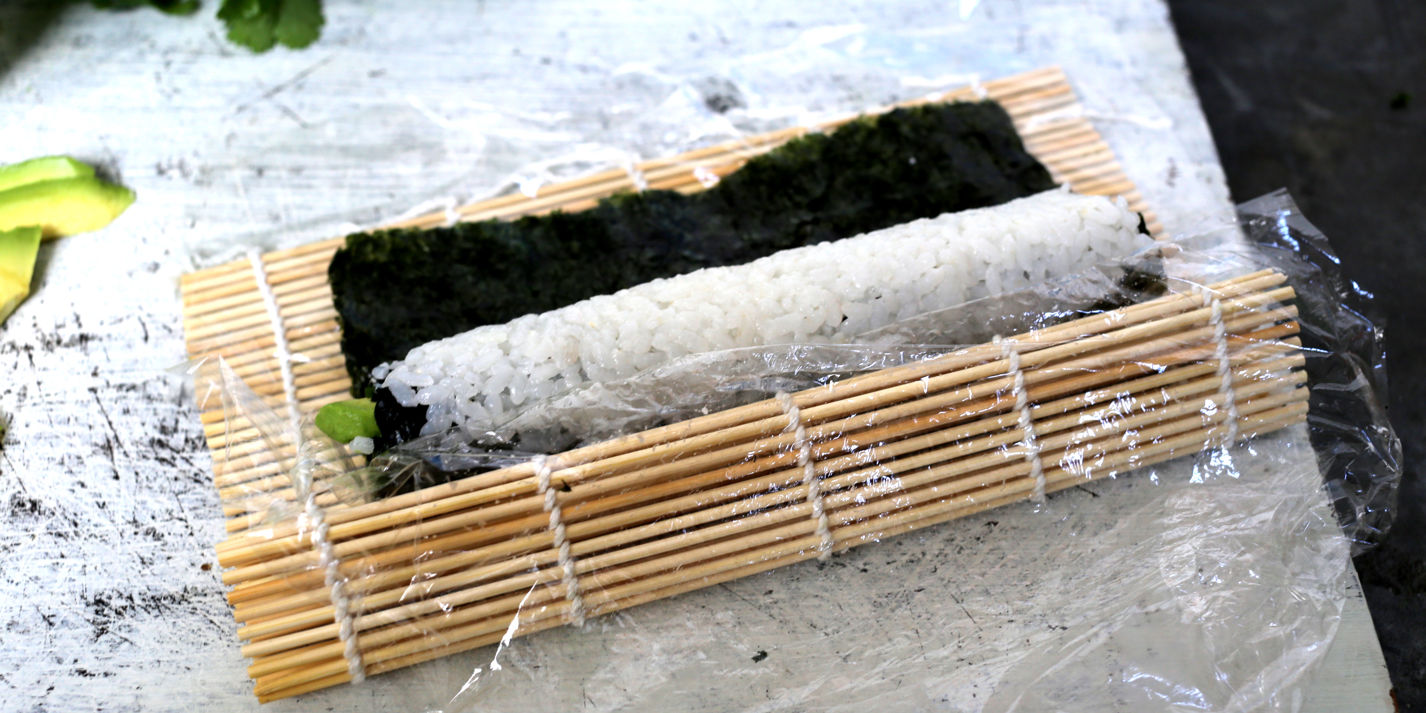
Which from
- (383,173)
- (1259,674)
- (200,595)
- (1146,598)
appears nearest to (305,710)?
(200,595)

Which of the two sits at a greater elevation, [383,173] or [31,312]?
[383,173]

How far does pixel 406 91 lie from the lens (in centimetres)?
217

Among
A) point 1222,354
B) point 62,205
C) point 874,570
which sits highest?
point 1222,354

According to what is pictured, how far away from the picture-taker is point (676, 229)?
187 centimetres

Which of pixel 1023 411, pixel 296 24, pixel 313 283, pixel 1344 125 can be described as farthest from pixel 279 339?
pixel 1344 125

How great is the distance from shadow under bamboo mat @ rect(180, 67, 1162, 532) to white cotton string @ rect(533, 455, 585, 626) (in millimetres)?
397

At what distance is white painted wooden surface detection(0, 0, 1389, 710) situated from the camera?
1525 mm

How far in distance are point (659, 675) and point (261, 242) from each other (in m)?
1.15

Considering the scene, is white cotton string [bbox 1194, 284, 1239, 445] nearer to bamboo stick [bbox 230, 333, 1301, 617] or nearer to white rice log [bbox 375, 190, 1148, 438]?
bamboo stick [bbox 230, 333, 1301, 617]

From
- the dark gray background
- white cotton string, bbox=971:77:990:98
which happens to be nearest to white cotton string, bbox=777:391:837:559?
white cotton string, bbox=971:77:990:98

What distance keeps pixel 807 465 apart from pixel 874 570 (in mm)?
217

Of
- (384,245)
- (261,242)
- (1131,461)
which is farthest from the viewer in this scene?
(261,242)

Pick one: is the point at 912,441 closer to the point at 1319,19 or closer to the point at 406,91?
the point at 406,91

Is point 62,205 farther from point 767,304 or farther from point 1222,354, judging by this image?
point 1222,354
